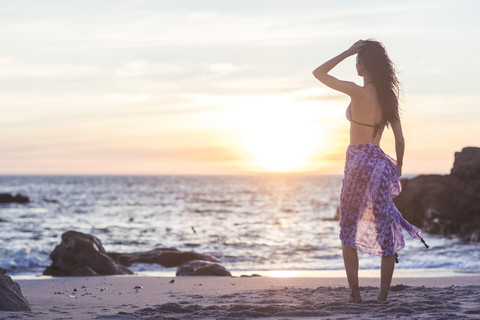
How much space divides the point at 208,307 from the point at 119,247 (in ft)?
48.4

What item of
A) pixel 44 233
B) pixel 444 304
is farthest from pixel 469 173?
pixel 444 304

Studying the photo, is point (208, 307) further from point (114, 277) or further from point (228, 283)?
point (114, 277)

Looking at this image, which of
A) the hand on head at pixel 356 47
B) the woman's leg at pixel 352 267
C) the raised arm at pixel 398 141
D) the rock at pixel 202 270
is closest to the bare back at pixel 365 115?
the raised arm at pixel 398 141

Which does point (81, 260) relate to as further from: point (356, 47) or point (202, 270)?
point (356, 47)

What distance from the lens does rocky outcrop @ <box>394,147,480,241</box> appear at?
23.2m

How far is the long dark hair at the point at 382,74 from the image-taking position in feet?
19.0

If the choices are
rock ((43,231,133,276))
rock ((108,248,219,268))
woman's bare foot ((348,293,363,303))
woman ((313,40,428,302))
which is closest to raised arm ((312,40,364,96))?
woman ((313,40,428,302))

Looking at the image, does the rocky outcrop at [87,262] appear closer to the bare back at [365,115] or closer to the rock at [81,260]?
the rock at [81,260]

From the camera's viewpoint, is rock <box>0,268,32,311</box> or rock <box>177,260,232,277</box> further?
rock <box>177,260,232,277</box>

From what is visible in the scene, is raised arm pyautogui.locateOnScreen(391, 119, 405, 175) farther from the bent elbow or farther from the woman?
the bent elbow

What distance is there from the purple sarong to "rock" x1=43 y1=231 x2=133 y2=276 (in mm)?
6778

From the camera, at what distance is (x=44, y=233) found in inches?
958

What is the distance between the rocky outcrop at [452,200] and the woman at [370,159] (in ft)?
52.2

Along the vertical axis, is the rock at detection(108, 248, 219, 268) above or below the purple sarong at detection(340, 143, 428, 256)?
below
